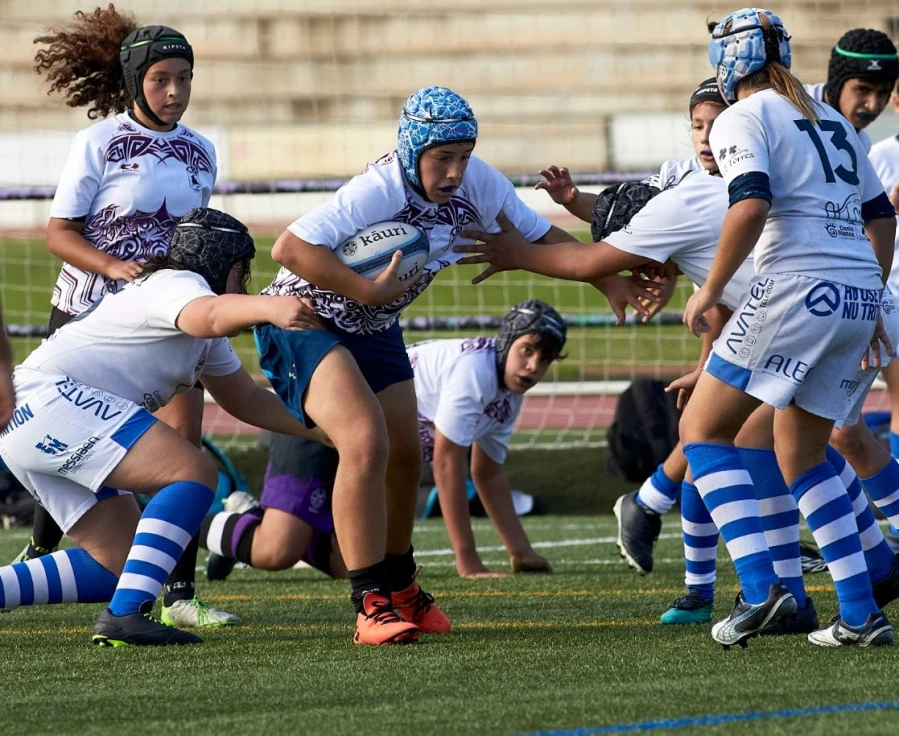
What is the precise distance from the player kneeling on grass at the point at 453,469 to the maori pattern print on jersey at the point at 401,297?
1.76m

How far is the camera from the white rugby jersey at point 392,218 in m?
4.30

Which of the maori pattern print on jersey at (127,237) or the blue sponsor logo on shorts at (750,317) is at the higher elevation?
the maori pattern print on jersey at (127,237)

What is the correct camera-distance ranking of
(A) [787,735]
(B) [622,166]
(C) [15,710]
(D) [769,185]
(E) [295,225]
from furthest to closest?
(B) [622,166], (E) [295,225], (D) [769,185], (C) [15,710], (A) [787,735]

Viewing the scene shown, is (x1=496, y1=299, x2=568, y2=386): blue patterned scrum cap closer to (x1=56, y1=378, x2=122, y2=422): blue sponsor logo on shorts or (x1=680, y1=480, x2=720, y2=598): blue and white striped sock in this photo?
(x1=680, y1=480, x2=720, y2=598): blue and white striped sock

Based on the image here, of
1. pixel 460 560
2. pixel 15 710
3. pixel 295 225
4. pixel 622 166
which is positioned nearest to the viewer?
pixel 15 710

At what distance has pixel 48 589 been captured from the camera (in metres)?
4.36

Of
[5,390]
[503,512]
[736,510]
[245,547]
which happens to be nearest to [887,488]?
[736,510]

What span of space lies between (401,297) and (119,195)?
126cm

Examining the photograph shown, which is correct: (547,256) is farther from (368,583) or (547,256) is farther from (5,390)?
(5,390)

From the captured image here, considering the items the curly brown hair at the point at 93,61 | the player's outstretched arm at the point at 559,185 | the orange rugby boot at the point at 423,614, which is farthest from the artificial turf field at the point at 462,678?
the curly brown hair at the point at 93,61

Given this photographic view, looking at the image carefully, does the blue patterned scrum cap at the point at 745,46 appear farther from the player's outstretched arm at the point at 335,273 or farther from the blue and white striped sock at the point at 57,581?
the blue and white striped sock at the point at 57,581

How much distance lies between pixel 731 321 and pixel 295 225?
48.3 inches

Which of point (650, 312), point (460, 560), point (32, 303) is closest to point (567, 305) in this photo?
point (32, 303)

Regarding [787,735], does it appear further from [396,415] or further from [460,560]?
[460,560]
